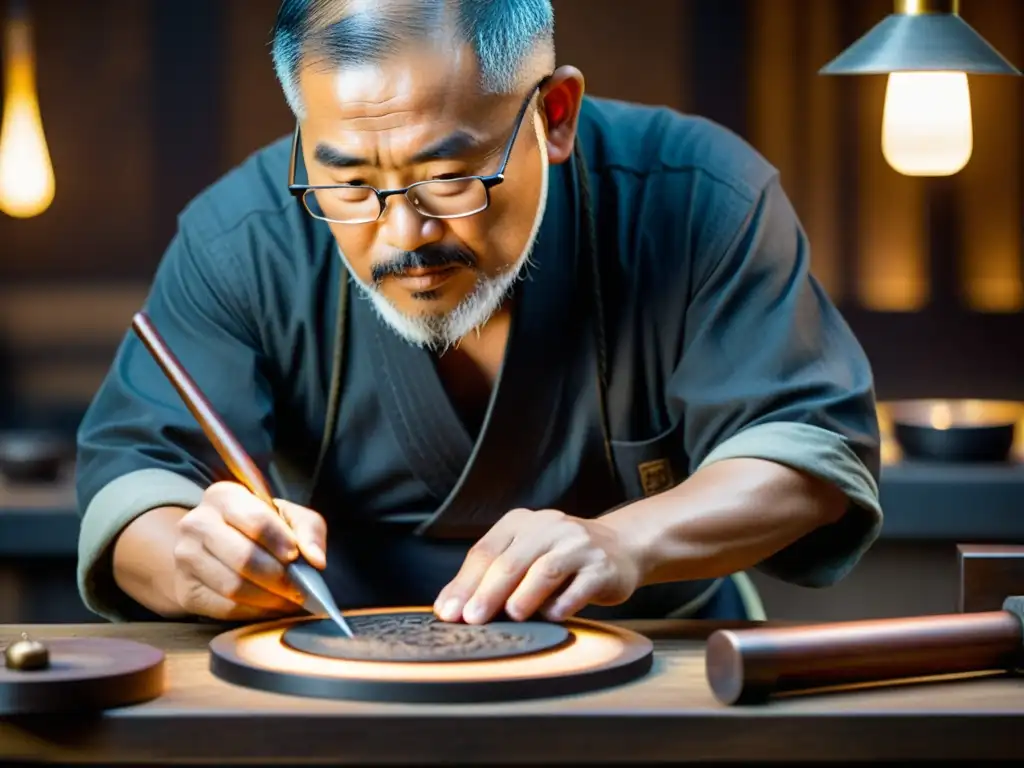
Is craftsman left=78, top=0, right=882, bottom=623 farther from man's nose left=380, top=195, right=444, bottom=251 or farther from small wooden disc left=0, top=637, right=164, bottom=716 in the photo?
small wooden disc left=0, top=637, right=164, bottom=716

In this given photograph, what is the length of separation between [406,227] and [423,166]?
89mm

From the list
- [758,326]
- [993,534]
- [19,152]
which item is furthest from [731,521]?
[19,152]

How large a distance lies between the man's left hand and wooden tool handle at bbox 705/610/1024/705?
287 millimetres

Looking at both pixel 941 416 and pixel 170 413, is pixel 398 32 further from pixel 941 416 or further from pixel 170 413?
pixel 941 416

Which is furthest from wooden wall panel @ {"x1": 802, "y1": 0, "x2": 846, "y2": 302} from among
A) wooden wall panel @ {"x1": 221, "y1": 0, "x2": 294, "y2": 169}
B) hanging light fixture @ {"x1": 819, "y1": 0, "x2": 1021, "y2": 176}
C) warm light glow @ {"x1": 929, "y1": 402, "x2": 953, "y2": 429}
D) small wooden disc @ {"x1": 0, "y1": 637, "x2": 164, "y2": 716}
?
small wooden disc @ {"x1": 0, "y1": 637, "x2": 164, "y2": 716}

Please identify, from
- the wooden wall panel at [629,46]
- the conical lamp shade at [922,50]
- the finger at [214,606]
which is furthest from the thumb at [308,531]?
the wooden wall panel at [629,46]

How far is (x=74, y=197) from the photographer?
5.93 m

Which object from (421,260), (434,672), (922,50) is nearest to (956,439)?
(922,50)

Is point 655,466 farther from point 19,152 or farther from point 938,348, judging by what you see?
point 938,348

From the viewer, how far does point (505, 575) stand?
2.15 meters

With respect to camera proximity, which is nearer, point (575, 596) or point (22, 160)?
point (575, 596)

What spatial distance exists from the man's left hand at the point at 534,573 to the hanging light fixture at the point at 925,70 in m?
1.18

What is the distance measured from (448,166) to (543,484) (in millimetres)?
686

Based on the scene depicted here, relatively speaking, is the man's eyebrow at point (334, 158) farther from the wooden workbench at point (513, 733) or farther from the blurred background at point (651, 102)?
the blurred background at point (651, 102)
